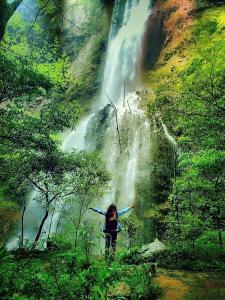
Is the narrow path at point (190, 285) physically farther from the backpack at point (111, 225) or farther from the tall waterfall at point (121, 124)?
→ the tall waterfall at point (121, 124)

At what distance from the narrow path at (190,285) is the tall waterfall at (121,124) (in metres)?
7.76

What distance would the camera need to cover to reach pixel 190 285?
21.5 feet

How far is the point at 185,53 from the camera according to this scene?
27.1 m

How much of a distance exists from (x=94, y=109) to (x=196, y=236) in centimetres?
2073

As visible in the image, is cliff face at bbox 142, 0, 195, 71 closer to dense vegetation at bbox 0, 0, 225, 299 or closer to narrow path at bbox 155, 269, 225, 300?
dense vegetation at bbox 0, 0, 225, 299

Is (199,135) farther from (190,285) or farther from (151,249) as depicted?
(151,249)

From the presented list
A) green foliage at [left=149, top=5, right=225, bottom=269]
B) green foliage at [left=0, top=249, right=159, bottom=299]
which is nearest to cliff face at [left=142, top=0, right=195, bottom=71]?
green foliage at [left=149, top=5, right=225, bottom=269]

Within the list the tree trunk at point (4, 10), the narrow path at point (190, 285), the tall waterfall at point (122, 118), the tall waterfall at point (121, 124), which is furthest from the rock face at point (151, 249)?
the tree trunk at point (4, 10)

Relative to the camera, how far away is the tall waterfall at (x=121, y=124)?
20.7 metres

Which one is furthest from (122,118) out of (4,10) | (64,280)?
(64,280)

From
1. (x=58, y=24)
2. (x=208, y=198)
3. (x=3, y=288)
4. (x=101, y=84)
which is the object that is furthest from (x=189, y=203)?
(x=58, y=24)

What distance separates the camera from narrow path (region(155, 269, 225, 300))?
5715mm

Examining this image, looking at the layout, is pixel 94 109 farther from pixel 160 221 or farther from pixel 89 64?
pixel 160 221

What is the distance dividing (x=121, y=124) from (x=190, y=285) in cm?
1751
